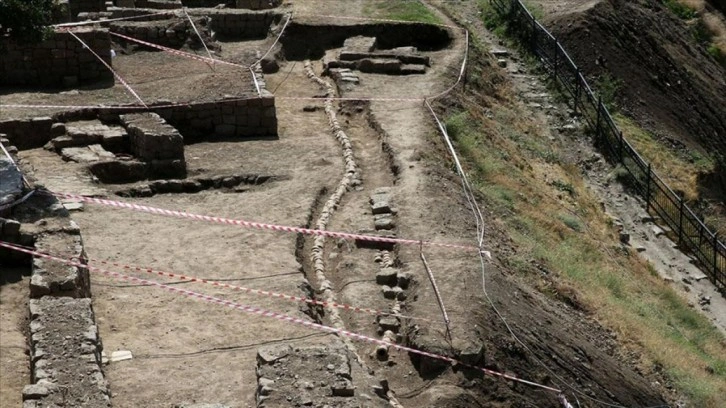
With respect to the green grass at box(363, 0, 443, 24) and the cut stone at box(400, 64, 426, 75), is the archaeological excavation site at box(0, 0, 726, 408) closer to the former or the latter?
the cut stone at box(400, 64, 426, 75)

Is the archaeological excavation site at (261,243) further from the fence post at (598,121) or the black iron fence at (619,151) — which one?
the black iron fence at (619,151)

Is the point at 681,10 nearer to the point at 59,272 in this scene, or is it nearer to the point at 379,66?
the point at 379,66

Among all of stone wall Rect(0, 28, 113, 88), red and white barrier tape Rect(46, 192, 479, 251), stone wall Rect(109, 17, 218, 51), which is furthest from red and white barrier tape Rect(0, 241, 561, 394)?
stone wall Rect(109, 17, 218, 51)

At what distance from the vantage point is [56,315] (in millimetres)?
12555

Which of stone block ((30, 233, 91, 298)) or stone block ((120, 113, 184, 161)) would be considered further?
stone block ((120, 113, 184, 161))

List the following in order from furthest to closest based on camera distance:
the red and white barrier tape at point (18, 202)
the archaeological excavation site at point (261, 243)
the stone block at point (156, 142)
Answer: the stone block at point (156, 142) → the red and white barrier tape at point (18, 202) → the archaeological excavation site at point (261, 243)

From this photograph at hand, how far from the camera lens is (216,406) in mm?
11422

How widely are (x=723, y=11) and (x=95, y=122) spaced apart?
22617 millimetres

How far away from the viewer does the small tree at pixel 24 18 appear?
17.7 m

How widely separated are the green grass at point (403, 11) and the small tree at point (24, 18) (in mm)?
11698

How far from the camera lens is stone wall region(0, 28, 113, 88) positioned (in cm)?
2258

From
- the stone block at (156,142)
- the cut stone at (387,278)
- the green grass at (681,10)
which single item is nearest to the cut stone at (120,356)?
the cut stone at (387,278)

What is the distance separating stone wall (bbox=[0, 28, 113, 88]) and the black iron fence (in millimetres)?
9725

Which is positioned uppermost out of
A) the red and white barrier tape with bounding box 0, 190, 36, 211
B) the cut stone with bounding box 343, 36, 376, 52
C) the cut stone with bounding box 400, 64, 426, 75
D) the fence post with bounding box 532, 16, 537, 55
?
the red and white barrier tape with bounding box 0, 190, 36, 211
